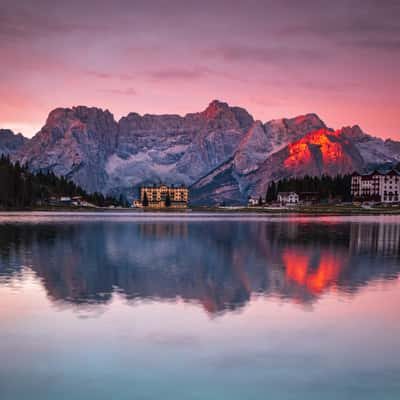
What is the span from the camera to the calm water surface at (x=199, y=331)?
14516 millimetres

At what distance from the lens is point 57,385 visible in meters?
14.5

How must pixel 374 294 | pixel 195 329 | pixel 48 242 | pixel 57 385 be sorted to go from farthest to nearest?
pixel 48 242
pixel 374 294
pixel 195 329
pixel 57 385

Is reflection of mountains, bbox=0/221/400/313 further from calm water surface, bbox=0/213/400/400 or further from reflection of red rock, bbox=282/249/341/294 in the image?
calm water surface, bbox=0/213/400/400

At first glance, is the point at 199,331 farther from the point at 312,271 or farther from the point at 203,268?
the point at 312,271

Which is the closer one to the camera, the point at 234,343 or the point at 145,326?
the point at 234,343

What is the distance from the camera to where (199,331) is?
65.2 feet

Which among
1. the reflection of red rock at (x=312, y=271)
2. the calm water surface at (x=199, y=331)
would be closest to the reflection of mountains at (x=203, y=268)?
the reflection of red rock at (x=312, y=271)

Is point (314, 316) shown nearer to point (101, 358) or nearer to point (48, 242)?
point (101, 358)

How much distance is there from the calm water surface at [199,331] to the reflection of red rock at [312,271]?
0.11 meters

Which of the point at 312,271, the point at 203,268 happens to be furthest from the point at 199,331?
the point at 312,271

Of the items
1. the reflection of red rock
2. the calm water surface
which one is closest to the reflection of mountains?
the reflection of red rock

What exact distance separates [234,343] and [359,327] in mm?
5893

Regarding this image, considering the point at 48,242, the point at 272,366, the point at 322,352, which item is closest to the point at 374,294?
the point at 322,352

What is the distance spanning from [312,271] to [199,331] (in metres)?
18.6
